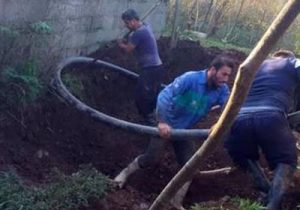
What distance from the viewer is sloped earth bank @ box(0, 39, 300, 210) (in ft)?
20.3

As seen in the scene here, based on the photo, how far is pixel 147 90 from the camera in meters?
8.39

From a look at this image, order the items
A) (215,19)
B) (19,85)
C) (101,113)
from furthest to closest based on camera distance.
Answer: (215,19) → (101,113) → (19,85)

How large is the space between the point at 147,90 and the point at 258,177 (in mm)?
2883

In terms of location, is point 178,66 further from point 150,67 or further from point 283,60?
point 283,60

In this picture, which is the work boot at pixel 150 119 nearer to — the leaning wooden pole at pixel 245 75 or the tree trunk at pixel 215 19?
the leaning wooden pole at pixel 245 75

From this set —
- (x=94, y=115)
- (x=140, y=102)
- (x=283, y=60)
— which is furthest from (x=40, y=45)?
(x=283, y=60)

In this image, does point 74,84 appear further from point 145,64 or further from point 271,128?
point 271,128

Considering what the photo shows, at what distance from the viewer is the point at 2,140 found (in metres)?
6.30

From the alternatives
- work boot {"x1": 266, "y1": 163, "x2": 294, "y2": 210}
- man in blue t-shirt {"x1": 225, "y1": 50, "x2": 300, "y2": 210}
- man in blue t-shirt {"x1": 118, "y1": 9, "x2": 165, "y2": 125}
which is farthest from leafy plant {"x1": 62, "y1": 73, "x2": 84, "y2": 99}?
work boot {"x1": 266, "y1": 163, "x2": 294, "y2": 210}

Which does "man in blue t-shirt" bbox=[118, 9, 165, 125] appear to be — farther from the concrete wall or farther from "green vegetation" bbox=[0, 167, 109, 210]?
"green vegetation" bbox=[0, 167, 109, 210]

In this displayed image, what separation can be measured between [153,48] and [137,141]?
50.1 inches

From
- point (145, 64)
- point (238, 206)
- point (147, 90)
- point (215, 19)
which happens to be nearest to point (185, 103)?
point (238, 206)

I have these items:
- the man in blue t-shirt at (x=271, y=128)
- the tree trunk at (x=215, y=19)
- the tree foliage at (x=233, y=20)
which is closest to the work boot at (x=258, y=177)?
the man in blue t-shirt at (x=271, y=128)

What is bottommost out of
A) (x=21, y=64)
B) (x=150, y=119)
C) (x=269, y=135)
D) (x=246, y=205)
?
(x=150, y=119)
